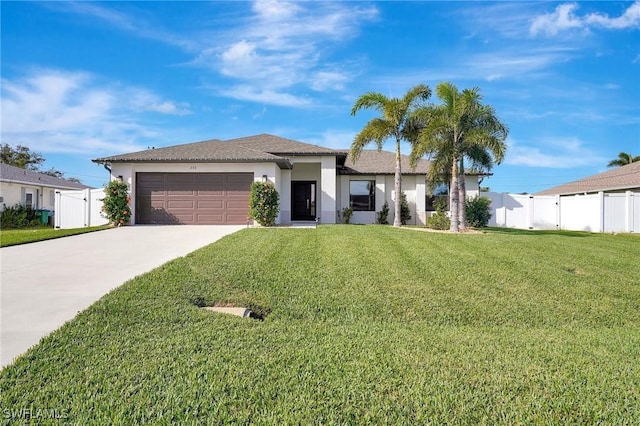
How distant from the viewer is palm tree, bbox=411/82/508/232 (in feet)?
44.3

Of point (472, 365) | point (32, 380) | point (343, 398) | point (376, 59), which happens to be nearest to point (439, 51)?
point (376, 59)

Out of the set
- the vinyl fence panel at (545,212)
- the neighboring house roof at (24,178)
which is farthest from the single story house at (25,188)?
the vinyl fence panel at (545,212)

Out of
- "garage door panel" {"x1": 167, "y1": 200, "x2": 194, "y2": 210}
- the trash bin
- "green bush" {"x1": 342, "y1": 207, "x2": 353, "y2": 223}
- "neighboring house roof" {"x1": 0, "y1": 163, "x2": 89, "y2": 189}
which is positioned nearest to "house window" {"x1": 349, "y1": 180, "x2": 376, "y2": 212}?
"green bush" {"x1": 342, "y1": 207, "x2": 353, "y2": 223}

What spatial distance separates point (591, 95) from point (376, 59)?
432 inches

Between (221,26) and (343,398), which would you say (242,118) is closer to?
(221,26)

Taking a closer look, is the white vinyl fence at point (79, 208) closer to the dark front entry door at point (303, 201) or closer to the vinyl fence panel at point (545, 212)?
the dark front entry door at point (303, 201)

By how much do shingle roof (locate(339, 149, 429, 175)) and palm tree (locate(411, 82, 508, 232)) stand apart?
548 centimetres

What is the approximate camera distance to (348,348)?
12.9ft

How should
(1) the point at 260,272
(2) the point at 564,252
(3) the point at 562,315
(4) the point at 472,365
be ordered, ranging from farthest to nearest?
(2) the point at 564,252
(1) the point at 260,272
(3) the point at 562,315
(4) the point at 472,365

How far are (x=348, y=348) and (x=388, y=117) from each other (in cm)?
1476

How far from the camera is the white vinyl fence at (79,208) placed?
1784 cm

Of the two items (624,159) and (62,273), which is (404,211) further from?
(624,159)

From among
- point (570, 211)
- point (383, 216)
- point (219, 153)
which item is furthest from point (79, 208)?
point (570, 211)

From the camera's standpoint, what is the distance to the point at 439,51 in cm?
1438
